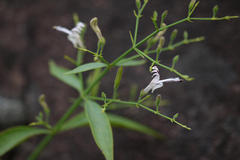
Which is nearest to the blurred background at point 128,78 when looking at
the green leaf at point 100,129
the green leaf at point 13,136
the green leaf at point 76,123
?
the green leaf at point 76,123

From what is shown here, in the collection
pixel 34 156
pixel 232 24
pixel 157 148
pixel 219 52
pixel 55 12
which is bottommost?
pixel 157 148

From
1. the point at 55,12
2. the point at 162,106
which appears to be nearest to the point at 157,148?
the point at 162,106

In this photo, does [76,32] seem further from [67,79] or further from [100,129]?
[100,129]

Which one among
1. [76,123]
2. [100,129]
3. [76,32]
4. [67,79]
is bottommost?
[76,123]

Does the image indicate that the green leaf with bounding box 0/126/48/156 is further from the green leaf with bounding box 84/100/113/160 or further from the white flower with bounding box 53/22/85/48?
the white flower with bounding box 53/22/85/48

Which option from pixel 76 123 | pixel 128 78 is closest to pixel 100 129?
pixel 76 123

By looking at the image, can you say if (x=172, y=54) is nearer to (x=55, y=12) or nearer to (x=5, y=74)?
(x=55, y=12)
